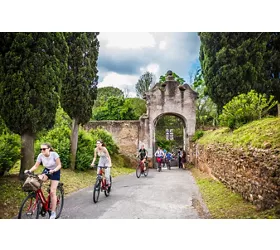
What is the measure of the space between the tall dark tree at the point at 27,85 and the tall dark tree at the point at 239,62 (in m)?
3.16

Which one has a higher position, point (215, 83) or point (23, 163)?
point (215, 83)

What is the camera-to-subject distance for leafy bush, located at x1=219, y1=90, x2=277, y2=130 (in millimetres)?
5442

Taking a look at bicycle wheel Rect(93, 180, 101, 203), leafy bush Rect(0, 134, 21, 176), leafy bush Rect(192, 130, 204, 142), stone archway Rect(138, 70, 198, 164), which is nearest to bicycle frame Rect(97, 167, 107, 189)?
bicycle wheel Rect(93, 180, 101, 203)

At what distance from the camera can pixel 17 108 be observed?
4527 millimetres

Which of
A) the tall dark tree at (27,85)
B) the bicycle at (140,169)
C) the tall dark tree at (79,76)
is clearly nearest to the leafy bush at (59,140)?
the tall dark tree at (27,85)

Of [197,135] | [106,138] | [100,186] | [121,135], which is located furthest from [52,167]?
[197,135]

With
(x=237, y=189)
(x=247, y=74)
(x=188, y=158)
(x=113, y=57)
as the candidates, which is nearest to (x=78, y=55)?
(x=113, y=57)

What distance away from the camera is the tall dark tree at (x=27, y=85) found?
14.8ft

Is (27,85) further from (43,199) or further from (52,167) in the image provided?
(43,199)

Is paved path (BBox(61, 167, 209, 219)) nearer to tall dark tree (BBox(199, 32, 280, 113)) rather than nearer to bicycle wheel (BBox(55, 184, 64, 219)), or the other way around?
bicycle wheel (BBox(55, 184, 64, 219))

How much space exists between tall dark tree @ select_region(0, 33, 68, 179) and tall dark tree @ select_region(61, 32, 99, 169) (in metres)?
1.12

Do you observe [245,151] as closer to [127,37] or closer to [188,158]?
[127,37]
